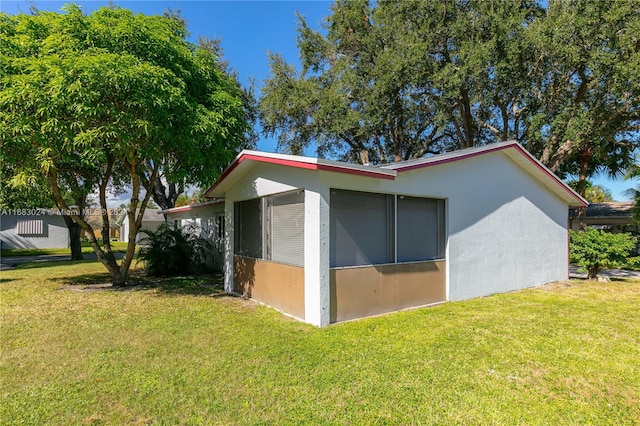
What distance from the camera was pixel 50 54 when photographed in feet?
24.2

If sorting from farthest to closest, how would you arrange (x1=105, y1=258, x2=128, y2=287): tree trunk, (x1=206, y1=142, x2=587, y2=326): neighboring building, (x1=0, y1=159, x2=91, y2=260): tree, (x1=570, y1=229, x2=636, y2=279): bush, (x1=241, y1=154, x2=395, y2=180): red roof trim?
(x1=570, y1=229, x2=636, y2=279): bush → (x1=105, y1=258, x2=128, y2=287): tree trunk → (x1=0, y1=159, x2=91, y2=260): tree → (x1=206, y1=142, x2=587, y2=326): neighboring building → (x1=241, y1=154, x2=395, y2=180): red roof trim

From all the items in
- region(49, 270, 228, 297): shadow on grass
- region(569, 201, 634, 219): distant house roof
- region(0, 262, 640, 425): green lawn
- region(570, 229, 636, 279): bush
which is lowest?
region(49, 270, 228, 297): shadow on grass

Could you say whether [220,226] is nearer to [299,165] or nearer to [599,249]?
[299,165]

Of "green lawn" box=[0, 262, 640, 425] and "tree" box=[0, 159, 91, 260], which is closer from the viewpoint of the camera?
"green lawn" box=[0, 262, 640, 425]

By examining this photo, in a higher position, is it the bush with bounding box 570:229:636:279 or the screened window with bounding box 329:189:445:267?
the screened window with bounding box 329:189:445:267

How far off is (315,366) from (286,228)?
3187 millimetres

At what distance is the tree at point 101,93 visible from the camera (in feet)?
21.9

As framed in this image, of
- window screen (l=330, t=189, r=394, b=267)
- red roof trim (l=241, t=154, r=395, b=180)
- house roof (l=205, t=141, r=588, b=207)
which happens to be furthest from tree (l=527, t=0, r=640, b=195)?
red roof trim (l=241, t=154, r=395, b=180)

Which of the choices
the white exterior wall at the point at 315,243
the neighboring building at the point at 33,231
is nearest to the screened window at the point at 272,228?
the white exterior wall at the point at 315,243

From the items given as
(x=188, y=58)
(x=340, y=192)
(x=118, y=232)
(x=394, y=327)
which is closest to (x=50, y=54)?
(x=188, y=58)

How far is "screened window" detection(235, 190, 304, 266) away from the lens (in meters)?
6.80

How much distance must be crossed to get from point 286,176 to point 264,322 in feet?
9.11

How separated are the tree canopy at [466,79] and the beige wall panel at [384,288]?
8.95 m

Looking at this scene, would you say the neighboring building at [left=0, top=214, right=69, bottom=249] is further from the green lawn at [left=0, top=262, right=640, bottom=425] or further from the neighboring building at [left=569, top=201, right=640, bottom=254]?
the neighboring building at [left=569, top=201, right=640, bottom=254]
